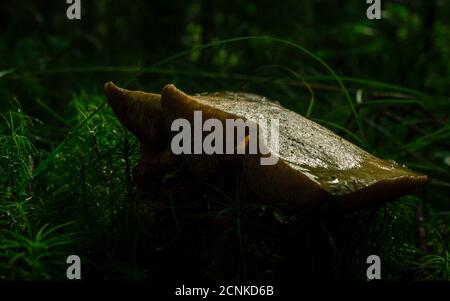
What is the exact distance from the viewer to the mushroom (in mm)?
1291

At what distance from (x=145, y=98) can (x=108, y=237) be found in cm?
40

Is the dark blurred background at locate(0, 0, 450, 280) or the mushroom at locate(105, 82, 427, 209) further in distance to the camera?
the dark blurred background at locate(0, 0, 450, 280)

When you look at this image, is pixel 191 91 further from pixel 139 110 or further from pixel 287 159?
pixel 287 159

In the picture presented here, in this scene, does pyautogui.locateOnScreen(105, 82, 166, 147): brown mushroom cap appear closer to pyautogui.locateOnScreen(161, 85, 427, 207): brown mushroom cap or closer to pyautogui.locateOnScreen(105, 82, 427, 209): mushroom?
pyautogui.locateOnScreen(105, 82, 427, 209): mushroom

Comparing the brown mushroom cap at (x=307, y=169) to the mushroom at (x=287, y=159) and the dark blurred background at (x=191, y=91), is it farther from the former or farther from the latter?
the dark blurred background at (x=191, y=91)

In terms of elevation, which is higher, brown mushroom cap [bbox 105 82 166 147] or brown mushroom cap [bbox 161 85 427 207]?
brown mushroom cap [bbox 105 82 166 147]

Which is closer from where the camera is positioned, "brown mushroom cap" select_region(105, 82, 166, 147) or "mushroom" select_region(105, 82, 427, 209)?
"mushroom" select_region(105, 82, 427, 209)

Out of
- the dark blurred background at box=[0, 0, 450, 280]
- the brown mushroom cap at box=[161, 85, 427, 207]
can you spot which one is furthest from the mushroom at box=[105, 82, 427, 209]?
the dark blurred background at box=[0, 0, 450, 280]

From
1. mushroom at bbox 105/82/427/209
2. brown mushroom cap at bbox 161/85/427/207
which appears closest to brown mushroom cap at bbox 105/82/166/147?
mushroom at bbox 105/82/427/209

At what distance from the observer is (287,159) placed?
4.27 ft

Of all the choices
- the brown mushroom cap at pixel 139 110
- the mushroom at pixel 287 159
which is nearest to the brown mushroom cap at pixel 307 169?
the mushroom at pixel 287 159

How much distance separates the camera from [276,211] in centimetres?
154

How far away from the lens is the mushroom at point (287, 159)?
1291 millimetres

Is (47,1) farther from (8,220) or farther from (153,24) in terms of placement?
(8,220)
